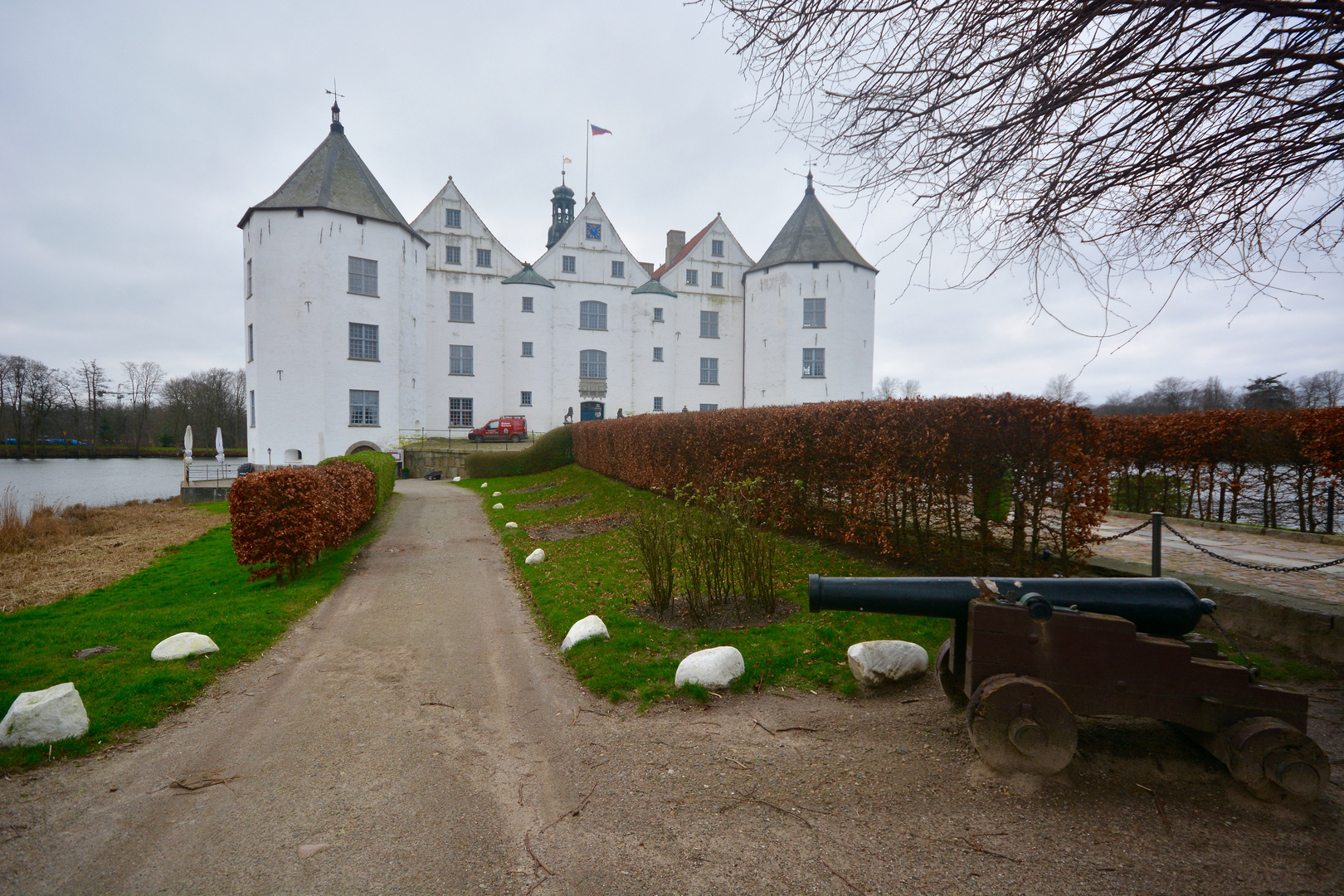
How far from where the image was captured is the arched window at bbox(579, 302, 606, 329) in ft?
123

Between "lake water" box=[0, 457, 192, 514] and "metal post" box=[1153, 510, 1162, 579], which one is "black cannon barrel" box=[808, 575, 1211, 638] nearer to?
"metal post" box=[1153, 510, 1162, 579]

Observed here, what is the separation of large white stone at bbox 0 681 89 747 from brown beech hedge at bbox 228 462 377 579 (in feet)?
15.7

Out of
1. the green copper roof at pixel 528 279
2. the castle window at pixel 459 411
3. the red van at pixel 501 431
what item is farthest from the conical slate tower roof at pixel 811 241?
the castle window at pixel 459 411

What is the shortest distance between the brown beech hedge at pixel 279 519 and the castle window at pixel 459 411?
2679cm

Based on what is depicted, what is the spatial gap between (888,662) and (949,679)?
→ 76cm

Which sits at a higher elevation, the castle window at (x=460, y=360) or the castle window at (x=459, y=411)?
the castle window at (x=460, y=360)

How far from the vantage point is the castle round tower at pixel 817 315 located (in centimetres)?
3388

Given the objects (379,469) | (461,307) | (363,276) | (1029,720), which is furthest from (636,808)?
(461,307)

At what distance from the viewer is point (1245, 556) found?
276 inches

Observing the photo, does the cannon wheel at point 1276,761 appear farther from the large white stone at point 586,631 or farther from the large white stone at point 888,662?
the large white stone at point 586,631

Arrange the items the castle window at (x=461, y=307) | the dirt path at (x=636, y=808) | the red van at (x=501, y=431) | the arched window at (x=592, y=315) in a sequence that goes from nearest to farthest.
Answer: the dirt path at (x=636, y=808) → the red van at (x=501, y=431) → the castle window at (x=461, y=307) → the arched window at (x=592, y=315)

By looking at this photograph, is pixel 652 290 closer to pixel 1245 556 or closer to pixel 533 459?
pixel 533 459

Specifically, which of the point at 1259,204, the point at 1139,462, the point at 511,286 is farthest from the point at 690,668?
the point at 511,286

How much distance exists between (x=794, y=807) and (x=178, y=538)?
15.5 m
